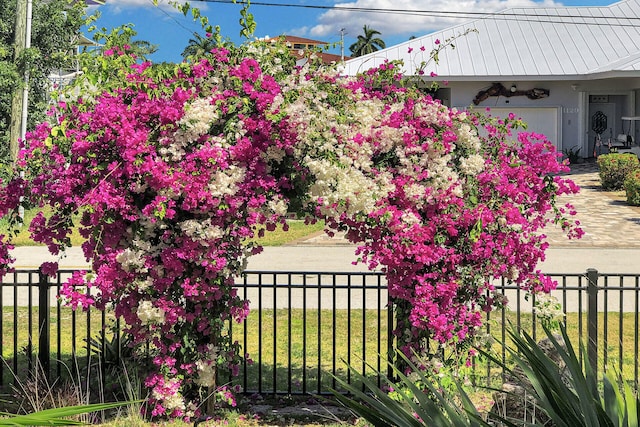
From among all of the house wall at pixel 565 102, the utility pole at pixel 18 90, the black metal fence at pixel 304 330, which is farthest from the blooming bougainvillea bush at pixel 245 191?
the house wall at pixel 565 102

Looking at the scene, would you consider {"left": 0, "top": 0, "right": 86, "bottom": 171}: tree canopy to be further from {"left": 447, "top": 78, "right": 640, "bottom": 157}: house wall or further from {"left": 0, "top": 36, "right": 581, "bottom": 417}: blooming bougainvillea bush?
{"left": 0, "top": 36, "right": 581, "bottom": 417}: blooming bougainvillea bush

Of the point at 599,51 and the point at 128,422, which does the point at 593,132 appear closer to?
the point at 599,51

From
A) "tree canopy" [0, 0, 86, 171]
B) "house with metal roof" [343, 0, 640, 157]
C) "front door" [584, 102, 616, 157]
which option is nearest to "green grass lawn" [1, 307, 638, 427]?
"tree canopy" [0, 0, 86, 171]

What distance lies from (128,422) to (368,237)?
2174 millimetres

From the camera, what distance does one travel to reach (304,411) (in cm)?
677

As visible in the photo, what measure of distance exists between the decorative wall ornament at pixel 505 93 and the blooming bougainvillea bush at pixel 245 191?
25.5 meters

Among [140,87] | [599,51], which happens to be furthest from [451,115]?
[599,51]

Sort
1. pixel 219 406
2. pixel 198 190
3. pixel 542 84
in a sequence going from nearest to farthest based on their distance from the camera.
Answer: pixel 198 190 < pixel 219 406 < pixel 542 84

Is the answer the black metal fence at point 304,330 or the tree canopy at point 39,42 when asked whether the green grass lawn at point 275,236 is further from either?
the black metal fence at point 304,330

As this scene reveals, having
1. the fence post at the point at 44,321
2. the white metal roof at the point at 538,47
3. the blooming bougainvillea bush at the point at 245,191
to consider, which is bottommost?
the fence post at the point at 44,321

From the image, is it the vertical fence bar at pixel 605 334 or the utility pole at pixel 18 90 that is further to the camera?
the utility pole at pixel 18 90

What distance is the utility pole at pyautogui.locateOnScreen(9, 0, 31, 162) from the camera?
21344mm

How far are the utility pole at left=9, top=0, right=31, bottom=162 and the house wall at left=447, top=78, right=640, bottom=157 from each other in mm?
15988

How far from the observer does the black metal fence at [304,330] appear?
7.01 m
